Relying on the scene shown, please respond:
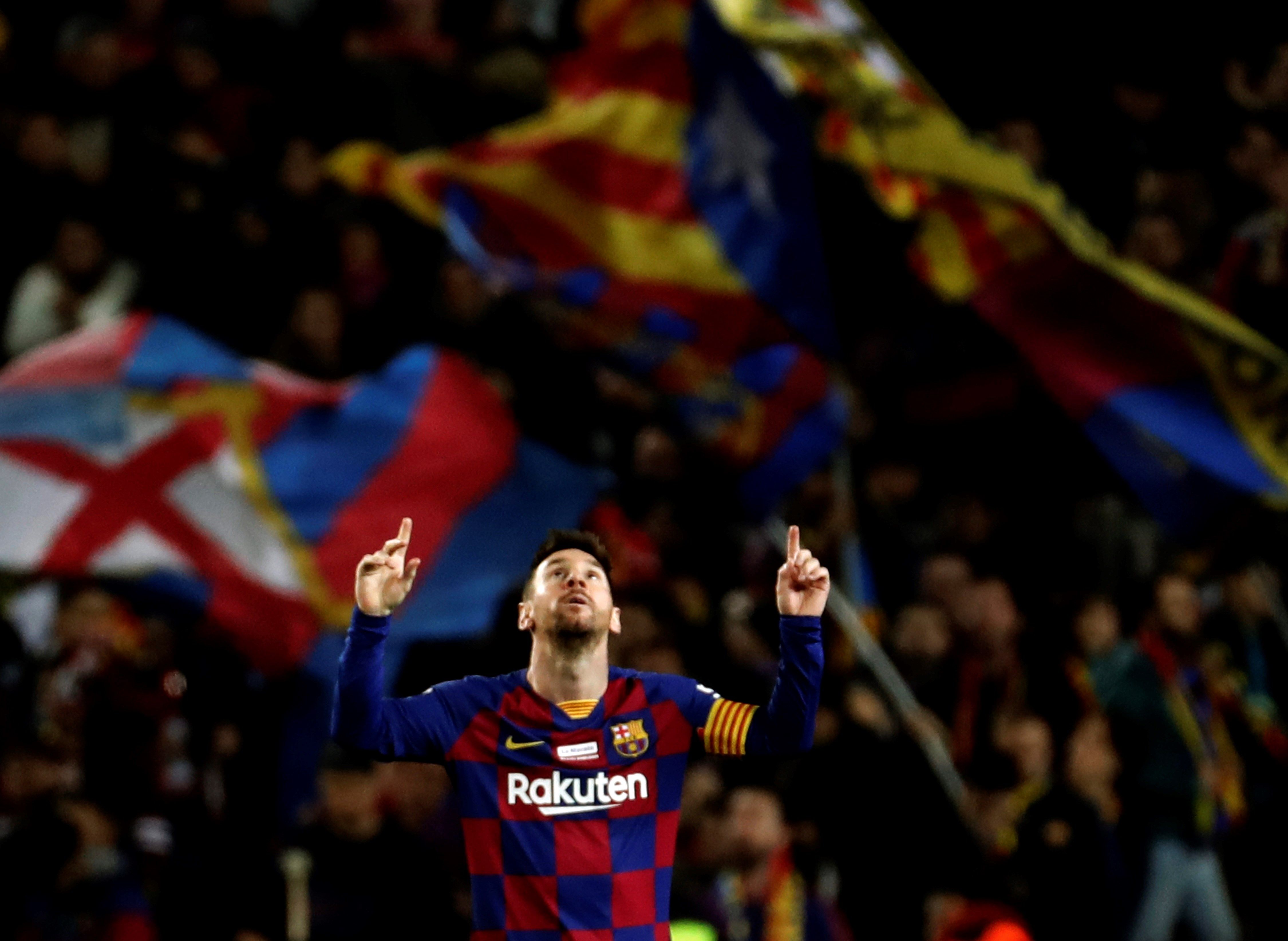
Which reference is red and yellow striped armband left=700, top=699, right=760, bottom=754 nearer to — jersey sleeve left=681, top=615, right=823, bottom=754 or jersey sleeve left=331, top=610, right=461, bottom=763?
jersey sleeve left=681, top=615, right=823, bottom=754

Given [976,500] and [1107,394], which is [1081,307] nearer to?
[1107,394]

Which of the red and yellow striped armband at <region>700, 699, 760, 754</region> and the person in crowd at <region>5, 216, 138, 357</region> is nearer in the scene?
the red and yellow striped armband at <region>700, 699, 760, 754</region>

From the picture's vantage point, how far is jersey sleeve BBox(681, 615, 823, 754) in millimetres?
3865

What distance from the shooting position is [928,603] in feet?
30.0

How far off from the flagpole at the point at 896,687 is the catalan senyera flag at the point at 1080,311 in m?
1.40

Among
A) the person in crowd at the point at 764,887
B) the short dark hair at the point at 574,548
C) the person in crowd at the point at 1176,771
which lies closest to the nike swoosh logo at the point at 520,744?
the short dark hair at the point at 574,548

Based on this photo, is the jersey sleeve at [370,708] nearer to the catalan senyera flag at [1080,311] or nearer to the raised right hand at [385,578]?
the raised right hand at [385,578]

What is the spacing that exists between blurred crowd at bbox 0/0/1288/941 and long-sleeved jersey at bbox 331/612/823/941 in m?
1.33

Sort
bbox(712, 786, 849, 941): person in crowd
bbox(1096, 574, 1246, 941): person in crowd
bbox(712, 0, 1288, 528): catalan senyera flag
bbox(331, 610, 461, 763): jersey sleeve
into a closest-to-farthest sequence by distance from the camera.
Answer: bbox(331, 610, 461, 763): jersey sleeve
bbox(712, 786, 849, 941): person in crowd
bbox(712, 0, 1288, 528): catalan senyera flag
bbox(1096, 574, 1246, 941): person in crowd

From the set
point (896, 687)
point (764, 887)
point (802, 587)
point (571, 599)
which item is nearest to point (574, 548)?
point (571, 599)

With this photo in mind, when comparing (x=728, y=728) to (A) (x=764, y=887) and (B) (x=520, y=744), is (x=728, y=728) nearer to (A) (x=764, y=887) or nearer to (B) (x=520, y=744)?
(B) (x=520, y=744)

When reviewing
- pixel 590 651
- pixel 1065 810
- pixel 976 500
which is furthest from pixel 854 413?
pixel 590 651

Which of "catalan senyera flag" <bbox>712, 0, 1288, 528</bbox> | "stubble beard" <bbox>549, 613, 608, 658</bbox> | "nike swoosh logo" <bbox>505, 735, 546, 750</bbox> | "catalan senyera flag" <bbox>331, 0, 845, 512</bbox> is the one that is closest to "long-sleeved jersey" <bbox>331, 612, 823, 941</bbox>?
"nike swoosh logo" <bbox>505, 735, 546, 750</bbox>

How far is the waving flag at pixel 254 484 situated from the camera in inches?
306
